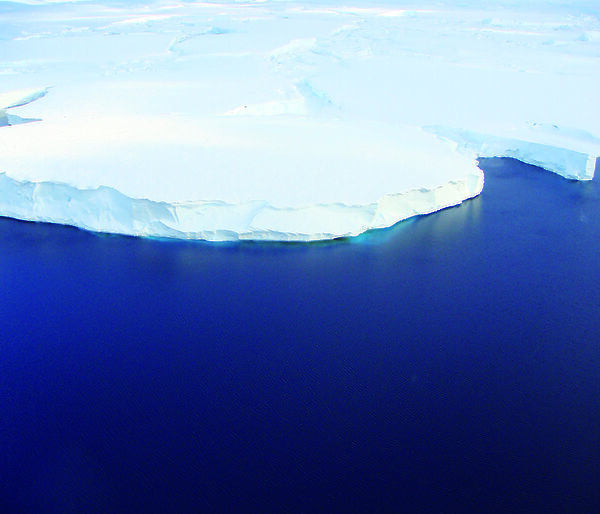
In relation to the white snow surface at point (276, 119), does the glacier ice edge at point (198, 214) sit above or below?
below

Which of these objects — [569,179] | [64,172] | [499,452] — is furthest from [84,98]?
[499,452]

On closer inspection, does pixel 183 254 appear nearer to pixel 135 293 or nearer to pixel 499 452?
pixel 135 293

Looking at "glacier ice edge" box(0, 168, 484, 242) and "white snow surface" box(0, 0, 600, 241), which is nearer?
"glacier ice edge" box(0, 168, 484, 242)

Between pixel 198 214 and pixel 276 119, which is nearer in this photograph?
pixel 198 214

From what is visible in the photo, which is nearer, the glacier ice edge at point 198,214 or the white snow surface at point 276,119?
the glacier ice edge at point 198,214

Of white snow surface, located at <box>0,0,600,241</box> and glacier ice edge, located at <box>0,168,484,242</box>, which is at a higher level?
white snow surface, located at <box>0,0,600,241</box>

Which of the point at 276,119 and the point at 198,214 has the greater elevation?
the point at 276,119
